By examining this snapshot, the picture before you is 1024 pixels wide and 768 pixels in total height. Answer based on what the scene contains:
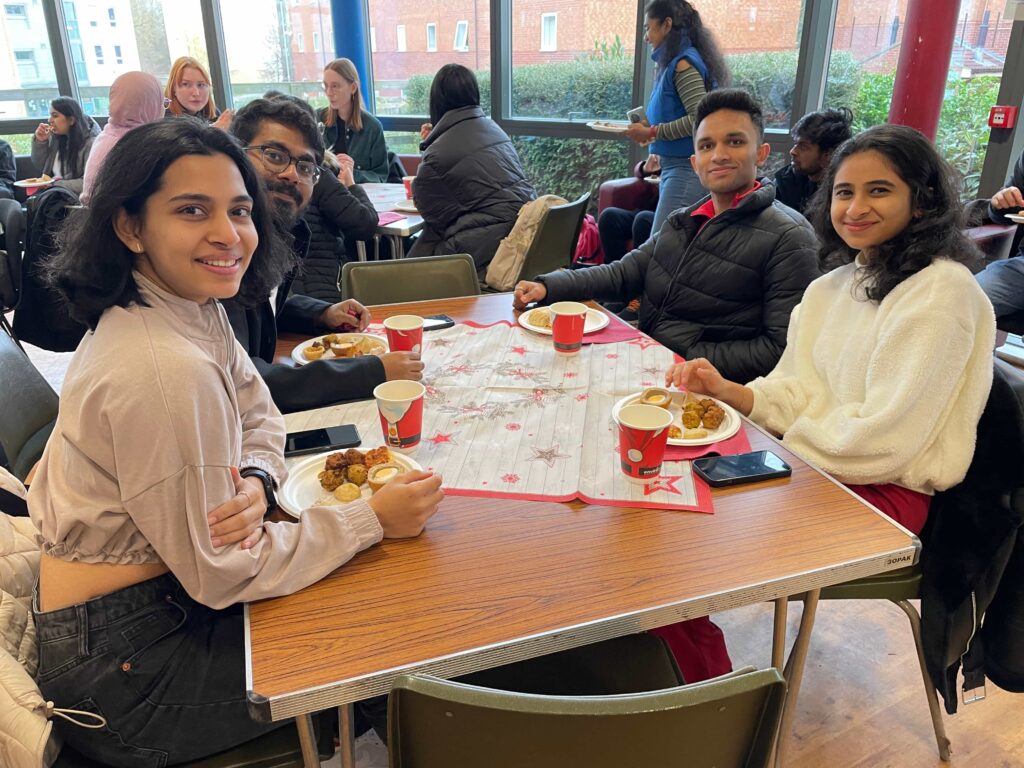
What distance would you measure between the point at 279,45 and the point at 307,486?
6.49 m

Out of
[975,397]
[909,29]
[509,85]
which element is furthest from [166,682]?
[509,85]

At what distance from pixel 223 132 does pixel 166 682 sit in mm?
816

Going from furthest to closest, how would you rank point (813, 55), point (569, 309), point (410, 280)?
point (813, 55) → point (410, 280) → point (569, 309)

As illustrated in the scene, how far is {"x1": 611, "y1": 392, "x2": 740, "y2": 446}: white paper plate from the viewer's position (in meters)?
1.28

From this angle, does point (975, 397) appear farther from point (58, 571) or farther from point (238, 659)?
point (58, 571)

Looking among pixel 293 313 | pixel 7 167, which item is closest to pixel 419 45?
pixel 7 167

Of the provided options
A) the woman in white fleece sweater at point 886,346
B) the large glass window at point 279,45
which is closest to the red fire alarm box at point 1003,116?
the woman in white fleece sweater at point 886,346

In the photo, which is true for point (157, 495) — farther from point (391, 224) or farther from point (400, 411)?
point (391, 224)

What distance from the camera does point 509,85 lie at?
18.8 ft

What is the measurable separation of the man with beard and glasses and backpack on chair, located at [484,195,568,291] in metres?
0.96

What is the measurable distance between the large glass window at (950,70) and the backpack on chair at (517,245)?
1924 millimetres

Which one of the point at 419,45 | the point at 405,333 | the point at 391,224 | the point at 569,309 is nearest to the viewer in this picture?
the point at 405,333

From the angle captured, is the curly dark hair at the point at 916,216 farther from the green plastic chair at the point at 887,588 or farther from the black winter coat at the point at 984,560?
the green plastic chair at the point at 887,588

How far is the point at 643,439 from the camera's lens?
113 cm
